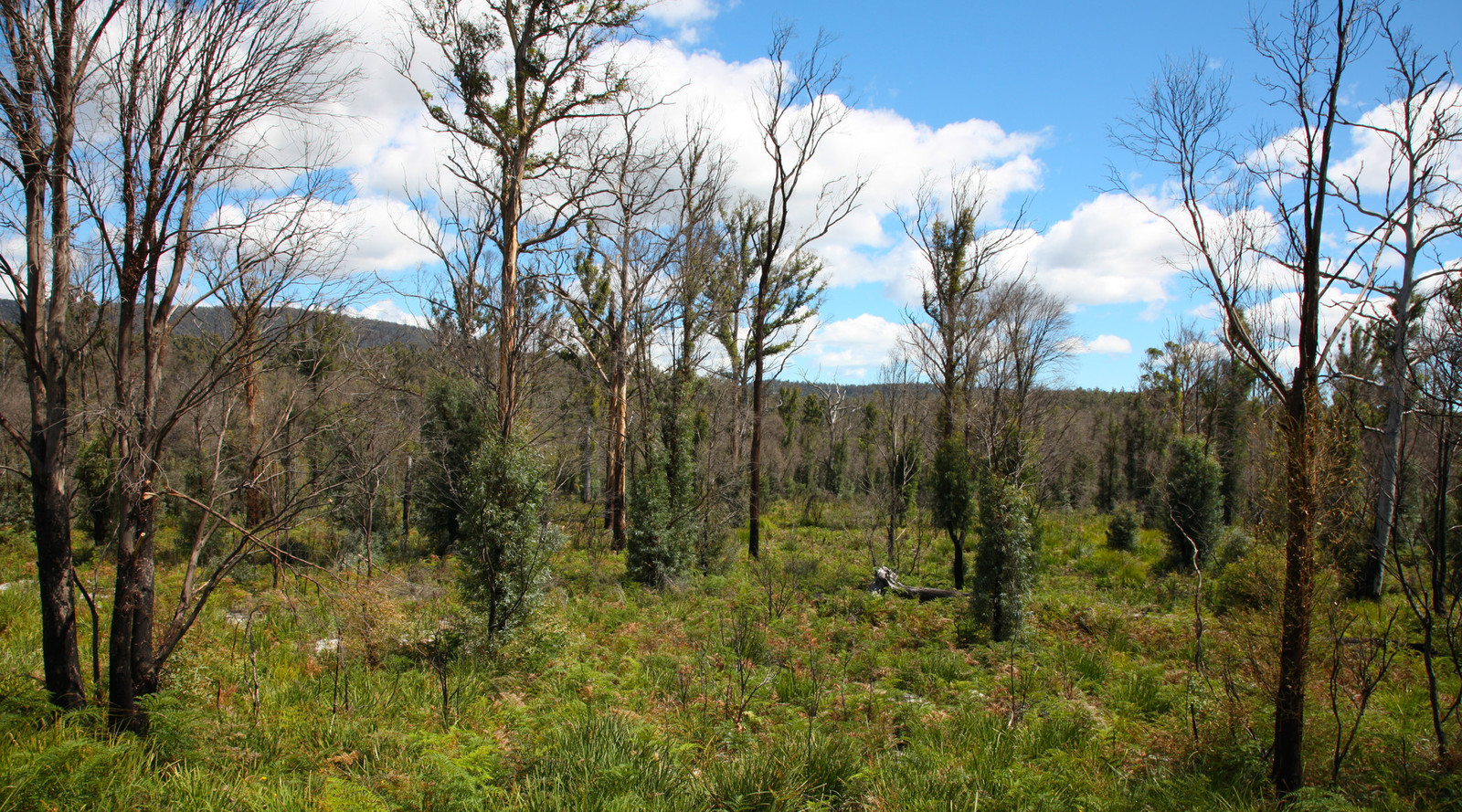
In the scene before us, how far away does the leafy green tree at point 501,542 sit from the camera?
8133 millimetres

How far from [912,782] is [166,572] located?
16070 mm

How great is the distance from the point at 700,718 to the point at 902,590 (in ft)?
26.1

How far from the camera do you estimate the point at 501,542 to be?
320 inches

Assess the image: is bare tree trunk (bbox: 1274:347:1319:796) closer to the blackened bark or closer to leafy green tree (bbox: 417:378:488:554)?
the blackened bark

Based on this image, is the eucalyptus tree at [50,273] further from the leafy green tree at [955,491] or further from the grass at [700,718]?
the leafy green tree at [955,491]

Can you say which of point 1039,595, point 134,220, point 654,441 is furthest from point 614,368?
point 134,220

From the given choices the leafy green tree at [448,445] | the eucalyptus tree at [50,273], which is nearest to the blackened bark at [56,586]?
the eucalyptus tree at [50,273]

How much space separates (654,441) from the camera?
44.1 feet

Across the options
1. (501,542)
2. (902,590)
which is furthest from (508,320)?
(902,590)

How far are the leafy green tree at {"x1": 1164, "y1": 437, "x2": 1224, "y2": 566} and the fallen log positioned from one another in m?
7.53

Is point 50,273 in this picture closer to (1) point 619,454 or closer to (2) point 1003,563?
(2) point 1003,563

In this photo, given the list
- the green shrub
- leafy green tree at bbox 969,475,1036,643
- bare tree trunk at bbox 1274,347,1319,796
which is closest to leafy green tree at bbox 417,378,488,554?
leafy green tree at bbox 969,475,1036,643

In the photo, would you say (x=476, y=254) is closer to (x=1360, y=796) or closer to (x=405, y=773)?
(x=405, y=773)

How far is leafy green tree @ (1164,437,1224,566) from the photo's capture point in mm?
16328
